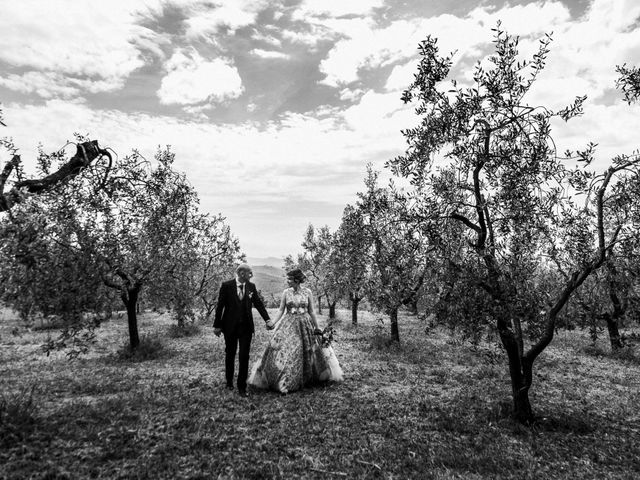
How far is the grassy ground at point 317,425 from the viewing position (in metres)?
6.67

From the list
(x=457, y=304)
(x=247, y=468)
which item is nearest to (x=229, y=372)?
(x=247, y=468)

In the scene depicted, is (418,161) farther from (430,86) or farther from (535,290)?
(535,290)

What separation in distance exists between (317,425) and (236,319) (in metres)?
4.06

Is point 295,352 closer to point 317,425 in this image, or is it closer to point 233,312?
point 233,312

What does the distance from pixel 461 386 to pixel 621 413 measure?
446 cm

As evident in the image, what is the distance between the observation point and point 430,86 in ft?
29.1

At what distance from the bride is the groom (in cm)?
63

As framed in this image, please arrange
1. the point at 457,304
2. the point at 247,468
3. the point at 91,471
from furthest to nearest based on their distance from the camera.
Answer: the point at 457,304
the point at 247,468
the point at 91,471

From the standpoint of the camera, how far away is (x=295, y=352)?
1168cm

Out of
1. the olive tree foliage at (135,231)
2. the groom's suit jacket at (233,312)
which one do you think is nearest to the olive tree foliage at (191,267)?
the olive tree foliage at (135,231)

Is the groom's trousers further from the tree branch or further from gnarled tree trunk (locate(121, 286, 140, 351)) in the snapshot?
gnarled tree trunk (locate(121, 286, 140, 351))

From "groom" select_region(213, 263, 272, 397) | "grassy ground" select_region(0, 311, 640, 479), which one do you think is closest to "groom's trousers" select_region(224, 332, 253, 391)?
"groom" select_region(213, 263, 272, 397)

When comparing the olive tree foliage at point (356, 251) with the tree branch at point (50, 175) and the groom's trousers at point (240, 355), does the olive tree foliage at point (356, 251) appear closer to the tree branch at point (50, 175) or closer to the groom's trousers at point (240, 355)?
the groom's trousers at point (240, 355)

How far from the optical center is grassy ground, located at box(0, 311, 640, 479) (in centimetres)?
667
